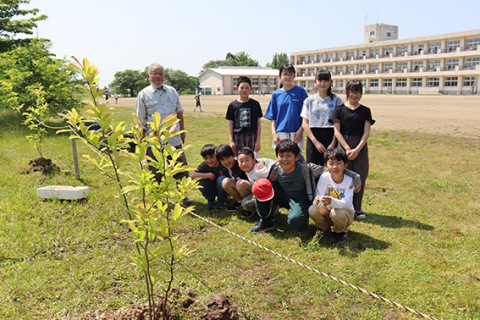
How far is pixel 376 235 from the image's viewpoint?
4129mm

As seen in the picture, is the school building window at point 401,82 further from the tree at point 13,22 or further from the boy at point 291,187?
the boy at point 291,187

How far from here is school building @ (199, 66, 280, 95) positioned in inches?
2817

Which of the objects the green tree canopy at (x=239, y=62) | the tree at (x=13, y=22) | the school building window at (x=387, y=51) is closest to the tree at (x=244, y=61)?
the green tree canopy at (x=239, y=62)

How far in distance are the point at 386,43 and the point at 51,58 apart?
176 ft

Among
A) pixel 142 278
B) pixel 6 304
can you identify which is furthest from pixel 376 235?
pixel 6 304

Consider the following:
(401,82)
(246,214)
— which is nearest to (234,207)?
(246,214)

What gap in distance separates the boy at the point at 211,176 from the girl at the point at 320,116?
1.35m

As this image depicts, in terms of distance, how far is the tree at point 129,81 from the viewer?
70812mm

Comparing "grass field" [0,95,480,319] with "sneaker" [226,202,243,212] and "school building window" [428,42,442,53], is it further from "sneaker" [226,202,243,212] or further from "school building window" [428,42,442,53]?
"school building window" [428,42,442,53]

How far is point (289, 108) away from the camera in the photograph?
487 centimetres

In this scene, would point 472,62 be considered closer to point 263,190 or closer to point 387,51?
point 387,51

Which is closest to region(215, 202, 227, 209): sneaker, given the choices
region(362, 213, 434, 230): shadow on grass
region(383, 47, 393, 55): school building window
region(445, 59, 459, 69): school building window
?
region(362, 213, 434, 230): shadow on grass

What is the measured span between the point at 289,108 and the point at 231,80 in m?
69.1

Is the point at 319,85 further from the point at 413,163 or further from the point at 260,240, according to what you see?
the point at 413,163
